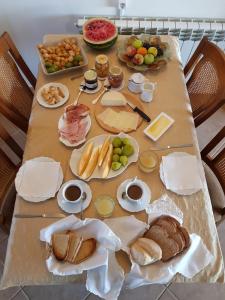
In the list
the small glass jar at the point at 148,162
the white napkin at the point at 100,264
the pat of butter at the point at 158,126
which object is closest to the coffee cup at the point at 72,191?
the white napkin at the point at 100,264

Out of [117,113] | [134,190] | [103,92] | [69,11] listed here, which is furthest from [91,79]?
[69,11]

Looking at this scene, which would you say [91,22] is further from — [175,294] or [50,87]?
[175,294]

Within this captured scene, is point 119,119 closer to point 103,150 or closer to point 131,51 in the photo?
point 103,150

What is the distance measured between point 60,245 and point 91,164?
0.30 metres

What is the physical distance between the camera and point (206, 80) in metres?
1.30

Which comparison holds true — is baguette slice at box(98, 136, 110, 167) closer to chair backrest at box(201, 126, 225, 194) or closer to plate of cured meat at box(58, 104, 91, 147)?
plate of cured meat at box(58, 104, 91, 147)

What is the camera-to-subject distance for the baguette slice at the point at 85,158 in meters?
0.99

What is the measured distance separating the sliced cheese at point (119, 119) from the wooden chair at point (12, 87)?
397 millimetres

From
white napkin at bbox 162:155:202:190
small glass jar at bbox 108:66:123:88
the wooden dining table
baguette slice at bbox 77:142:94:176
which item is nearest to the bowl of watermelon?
the wooden dining table

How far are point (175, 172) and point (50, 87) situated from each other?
63 centimetres

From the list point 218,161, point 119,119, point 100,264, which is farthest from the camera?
point 218,161

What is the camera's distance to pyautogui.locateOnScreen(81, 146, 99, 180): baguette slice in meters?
0.98

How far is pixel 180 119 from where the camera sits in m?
1.13

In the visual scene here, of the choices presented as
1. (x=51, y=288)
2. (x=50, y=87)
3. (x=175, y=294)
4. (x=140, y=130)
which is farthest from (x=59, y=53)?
(x=175, y=294)
